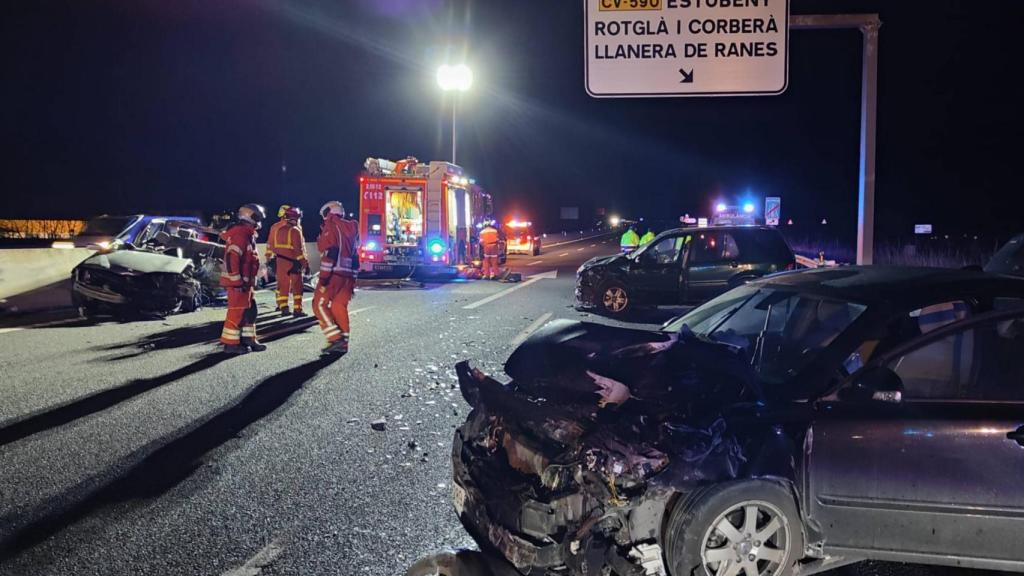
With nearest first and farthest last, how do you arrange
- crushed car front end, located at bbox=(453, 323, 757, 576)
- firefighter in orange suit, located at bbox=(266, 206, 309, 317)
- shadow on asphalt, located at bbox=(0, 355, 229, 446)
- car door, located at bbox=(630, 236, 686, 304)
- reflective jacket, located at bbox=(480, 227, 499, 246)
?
crushed car front end, located at bbox=(453, 323, 757, 576) → shadow on asphalt, located at bbox=(0, 355, 229, 446) → firefighter in orange suit, located at bbox=(266, 206, 309, 317) → car door, located at bbox=(630, 236, 686, 304) → reflective jacket, located at bbox=(480, 227, 499, 246)

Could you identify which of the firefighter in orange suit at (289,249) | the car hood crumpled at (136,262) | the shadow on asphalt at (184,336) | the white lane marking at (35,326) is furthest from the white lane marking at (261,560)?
the car hood crumpled at (136,262)

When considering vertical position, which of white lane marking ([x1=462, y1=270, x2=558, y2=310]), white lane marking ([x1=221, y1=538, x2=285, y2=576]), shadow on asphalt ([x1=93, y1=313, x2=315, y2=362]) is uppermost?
white lane marking ([x1=462, y1=270, x2=558, y2=310])

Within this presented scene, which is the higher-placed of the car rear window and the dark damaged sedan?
the car rear window

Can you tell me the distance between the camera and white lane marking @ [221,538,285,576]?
10.8ft

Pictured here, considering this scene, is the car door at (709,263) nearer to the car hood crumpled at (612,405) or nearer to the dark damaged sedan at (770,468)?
the car hood crumpled at (612,405)

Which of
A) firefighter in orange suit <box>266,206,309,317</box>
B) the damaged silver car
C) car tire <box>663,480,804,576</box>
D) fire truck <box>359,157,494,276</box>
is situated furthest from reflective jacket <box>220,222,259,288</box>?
fire truck <box>359,157,494,276</box>

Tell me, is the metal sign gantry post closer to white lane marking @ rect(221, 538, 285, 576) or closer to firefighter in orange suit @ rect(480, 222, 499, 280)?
white lane marking @ rect(221, 538, 285, 576)

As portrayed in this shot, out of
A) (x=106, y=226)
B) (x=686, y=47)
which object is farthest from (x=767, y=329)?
(x=106, y=226)

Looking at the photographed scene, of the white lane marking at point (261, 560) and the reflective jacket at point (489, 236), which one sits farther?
the reflective jacket at point (489, 236)

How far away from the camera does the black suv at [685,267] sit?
11.9m

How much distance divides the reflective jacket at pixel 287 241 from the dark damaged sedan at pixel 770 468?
29.4ft

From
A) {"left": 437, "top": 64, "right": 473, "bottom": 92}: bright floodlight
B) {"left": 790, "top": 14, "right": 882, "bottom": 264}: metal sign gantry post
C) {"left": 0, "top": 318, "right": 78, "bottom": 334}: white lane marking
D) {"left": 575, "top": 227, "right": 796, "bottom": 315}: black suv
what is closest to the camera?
{"left": 790, "top": 14, "right": 882, "bottom": 264}: metal sign gantry post

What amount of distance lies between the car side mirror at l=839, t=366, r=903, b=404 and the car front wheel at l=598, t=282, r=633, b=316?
374 inches

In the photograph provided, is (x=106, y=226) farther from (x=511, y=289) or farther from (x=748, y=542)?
(x=748, y=542)
